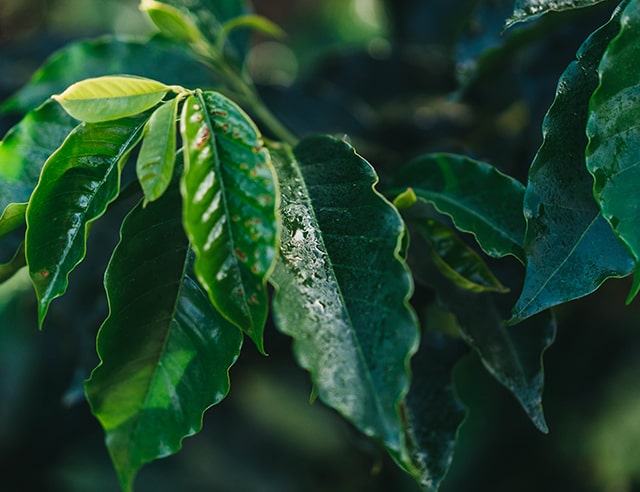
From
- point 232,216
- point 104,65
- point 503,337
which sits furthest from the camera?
point 104,65

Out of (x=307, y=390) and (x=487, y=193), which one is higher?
(x=487, y=193)

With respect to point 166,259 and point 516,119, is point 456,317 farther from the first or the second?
point 516,119

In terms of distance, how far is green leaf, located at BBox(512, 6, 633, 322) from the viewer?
500mm

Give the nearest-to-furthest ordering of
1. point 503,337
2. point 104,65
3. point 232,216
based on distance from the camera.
Answer: point 232,216, point 503,337, point 104,65

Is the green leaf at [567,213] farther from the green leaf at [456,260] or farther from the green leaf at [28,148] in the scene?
the green leaf at [28,148]

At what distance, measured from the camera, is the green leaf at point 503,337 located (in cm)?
57

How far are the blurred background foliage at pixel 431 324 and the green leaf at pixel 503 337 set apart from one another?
0.74ft

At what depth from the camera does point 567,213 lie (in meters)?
0.52

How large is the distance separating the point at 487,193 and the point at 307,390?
35.7 inches

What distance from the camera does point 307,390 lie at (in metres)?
1.42

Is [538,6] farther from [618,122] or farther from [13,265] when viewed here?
[13,265]

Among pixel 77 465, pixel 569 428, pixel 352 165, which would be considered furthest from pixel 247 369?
pixel 352 165

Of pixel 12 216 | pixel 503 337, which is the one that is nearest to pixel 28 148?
pixel 12 216

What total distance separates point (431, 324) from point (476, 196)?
0.30m
